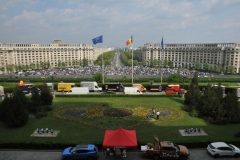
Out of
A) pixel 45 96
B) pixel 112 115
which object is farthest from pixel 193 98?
pixel 45 96

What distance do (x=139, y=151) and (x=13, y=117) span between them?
14041 mm

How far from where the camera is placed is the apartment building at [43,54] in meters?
120

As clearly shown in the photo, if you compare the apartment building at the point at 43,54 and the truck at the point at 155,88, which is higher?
the apartment building at the point at 43,54

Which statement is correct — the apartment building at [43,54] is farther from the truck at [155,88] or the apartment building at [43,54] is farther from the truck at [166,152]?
the truck at [166,152]

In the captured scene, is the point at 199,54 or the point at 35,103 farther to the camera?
the point at 199,54

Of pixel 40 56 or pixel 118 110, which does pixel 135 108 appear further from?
pixel 40 56

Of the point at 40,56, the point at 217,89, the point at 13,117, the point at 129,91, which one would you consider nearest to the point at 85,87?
the point at 129,91

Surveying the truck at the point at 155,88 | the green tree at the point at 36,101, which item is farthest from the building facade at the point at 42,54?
the green tree at the point at 36,101

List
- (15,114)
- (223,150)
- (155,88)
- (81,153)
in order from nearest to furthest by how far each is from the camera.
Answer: (81,153), (223,150), (15,114), (155,88)

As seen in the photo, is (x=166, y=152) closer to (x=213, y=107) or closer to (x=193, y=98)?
(x=213, y=107)

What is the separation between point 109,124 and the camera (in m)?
23.5

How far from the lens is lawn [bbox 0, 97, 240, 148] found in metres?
19.5

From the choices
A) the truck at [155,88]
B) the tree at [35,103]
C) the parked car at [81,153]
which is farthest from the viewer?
the truck at [155,88]

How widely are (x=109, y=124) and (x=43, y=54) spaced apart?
129 meters
